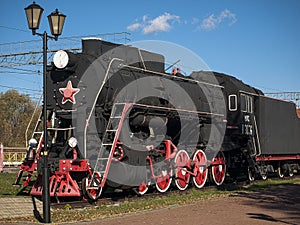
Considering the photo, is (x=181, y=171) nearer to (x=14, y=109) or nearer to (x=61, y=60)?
(x=61, y=60)

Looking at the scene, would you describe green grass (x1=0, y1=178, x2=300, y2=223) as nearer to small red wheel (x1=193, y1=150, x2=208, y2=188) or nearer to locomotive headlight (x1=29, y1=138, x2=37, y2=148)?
small red wheel (x1=193, y1=150, x2=208, y2=188)

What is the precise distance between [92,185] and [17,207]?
2252 mm

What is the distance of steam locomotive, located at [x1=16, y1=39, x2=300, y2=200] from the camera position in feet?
47.1

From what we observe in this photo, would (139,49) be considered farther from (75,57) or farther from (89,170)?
(89,170)

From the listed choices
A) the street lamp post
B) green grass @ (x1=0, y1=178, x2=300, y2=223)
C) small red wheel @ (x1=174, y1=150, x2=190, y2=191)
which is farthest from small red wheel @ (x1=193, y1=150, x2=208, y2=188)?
the street lamp post

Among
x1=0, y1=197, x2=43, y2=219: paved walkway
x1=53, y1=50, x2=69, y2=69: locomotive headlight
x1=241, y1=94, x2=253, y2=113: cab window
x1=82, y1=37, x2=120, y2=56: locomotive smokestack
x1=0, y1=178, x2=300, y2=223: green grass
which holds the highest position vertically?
x1=82, y1=37, x2=120, y2=56: locomotive smokestack

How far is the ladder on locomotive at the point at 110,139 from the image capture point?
14.0 m

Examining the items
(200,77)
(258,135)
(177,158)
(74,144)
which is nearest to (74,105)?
(74,144)

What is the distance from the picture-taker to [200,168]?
19.2m

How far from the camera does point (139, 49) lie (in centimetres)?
1705

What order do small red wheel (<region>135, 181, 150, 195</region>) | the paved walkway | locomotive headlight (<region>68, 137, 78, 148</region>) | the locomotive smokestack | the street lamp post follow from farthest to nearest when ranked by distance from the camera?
1. small red wheel (<region>135, 181, 150, 195</region>)
2. the locomotive smokestack
3. locomotive headlight (<region>68, 137, 78, 148</region>)
4. the paved walkway
5. the street lamp post

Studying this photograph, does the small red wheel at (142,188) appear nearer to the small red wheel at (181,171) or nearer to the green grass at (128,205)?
the green grass at (128,205)

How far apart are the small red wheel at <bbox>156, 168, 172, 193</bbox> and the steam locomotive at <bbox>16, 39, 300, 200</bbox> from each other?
0.04m

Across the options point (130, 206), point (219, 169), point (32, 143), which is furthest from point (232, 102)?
point (32, 143)
